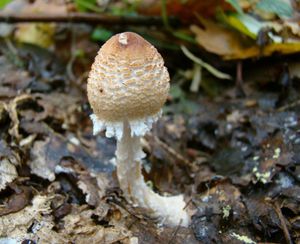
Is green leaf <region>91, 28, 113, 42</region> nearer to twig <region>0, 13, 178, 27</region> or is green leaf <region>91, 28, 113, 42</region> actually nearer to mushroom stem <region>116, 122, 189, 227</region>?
twig <region>0, 13, 178, 27</region>

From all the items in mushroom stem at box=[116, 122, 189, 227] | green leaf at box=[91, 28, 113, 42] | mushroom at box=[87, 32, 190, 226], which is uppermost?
mushroom at box=[87, 32, 190, 226]

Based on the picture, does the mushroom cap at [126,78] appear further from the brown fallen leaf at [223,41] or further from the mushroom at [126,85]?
the brown fallen leaf at [223,41]

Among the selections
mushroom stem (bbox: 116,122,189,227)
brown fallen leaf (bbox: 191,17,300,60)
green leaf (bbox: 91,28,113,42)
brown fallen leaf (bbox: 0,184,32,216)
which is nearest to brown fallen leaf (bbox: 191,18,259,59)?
brown fallen leaf (bbox: 191,17,300,60)

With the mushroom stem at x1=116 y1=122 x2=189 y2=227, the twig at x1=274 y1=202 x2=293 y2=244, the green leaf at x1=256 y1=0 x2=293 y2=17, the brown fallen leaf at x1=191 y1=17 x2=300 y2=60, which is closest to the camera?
the twig at x1=274 y1=202 x2=293 y2=244

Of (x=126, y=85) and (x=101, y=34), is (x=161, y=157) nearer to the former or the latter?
(x=126, y=85)

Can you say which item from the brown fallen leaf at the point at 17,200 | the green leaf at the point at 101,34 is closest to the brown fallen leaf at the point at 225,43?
the green leaf at the point at 101,34

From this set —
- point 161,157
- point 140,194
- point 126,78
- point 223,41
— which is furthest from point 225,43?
point 126,78

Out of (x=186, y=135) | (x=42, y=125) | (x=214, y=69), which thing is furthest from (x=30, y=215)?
(x=214, y=69)
